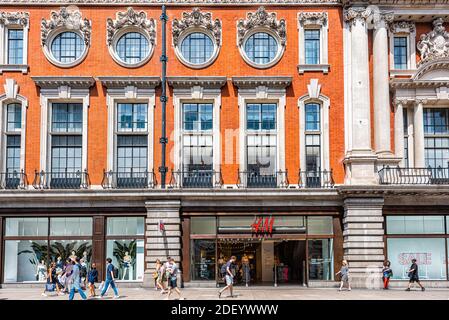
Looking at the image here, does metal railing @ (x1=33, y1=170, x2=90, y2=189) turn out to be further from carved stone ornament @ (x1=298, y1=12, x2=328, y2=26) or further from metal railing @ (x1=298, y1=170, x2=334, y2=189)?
carved stone ornament @ (x1=298, y1=12, x2=328, y2=26)

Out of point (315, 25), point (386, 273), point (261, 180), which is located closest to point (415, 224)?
point (386, 273)

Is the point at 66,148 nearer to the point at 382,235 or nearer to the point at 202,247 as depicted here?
the point at 202,247

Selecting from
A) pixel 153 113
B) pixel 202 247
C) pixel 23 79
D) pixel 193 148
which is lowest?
pixel 202 247

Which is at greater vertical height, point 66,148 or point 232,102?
point 232,102

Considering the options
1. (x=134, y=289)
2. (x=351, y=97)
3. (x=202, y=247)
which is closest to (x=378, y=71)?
(x=351, y=97)

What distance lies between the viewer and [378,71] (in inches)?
1070

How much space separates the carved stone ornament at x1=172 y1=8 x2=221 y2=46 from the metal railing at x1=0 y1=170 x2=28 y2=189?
9.62 m

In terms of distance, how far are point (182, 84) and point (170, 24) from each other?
10.3ft

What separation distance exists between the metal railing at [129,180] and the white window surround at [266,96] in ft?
14.8

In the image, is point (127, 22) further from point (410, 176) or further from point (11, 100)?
point (410, 176)

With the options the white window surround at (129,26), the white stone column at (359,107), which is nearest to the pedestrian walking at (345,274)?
the white stone column at (359,107)

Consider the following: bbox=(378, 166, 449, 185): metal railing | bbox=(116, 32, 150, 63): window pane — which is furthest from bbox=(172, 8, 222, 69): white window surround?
A: bbox=(378, 166, 449, 185): metal railing

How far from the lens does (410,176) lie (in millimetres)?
26422

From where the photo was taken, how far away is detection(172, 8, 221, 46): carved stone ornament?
27.7 metres
